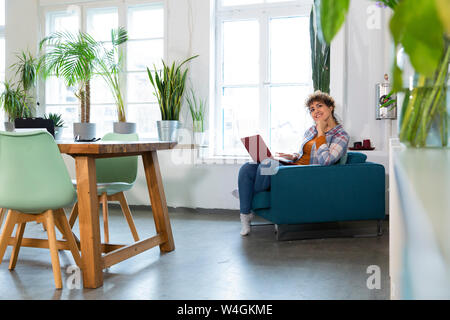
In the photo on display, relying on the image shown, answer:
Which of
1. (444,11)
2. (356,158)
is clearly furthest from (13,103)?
(444,11)

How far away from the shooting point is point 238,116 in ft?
17.0

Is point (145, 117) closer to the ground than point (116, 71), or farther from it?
closer to the ground

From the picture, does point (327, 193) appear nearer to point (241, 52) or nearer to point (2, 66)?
point (241, 52)

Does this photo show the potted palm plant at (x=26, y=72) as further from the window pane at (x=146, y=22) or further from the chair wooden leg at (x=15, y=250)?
the chair wooden leg at (x=15, y=250)

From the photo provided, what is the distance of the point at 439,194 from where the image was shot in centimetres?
84

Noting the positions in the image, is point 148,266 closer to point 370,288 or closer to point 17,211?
point 17,211

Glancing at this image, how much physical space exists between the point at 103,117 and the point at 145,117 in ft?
1.87

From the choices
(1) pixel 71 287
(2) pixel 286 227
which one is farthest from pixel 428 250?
(2) pixel 286 227

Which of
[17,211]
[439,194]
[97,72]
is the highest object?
[97,72]

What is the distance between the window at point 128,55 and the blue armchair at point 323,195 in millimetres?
2354

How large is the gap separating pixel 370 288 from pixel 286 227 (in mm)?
1820

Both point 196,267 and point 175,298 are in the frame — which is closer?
point 175,298

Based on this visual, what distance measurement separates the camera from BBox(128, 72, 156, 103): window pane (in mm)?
5328
